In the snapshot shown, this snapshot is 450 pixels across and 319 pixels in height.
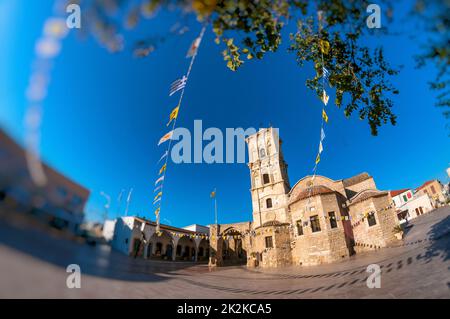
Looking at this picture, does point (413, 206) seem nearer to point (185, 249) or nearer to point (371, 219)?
point (371, 219)

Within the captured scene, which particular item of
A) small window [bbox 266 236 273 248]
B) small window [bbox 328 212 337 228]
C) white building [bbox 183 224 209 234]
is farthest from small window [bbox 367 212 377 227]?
white building [bbox 183 224 209 234]

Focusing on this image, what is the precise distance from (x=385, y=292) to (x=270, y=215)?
73.4 ft

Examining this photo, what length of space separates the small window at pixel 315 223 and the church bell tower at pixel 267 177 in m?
5.39

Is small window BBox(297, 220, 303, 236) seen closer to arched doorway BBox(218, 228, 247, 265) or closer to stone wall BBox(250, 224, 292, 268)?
stone wall BBox(250, 224, 292, 268)

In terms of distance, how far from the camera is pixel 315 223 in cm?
1841

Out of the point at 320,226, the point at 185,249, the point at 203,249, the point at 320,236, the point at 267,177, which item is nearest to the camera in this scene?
the point at 320,236

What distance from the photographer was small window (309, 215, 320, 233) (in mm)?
18183

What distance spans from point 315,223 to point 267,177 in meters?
11.1

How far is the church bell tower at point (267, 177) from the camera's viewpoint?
25859 millimetres

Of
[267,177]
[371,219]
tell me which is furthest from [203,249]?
[371,219]

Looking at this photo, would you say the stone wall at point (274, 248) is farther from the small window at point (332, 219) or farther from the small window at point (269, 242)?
the small window at point (332, 219)

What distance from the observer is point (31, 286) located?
85.7 inches
